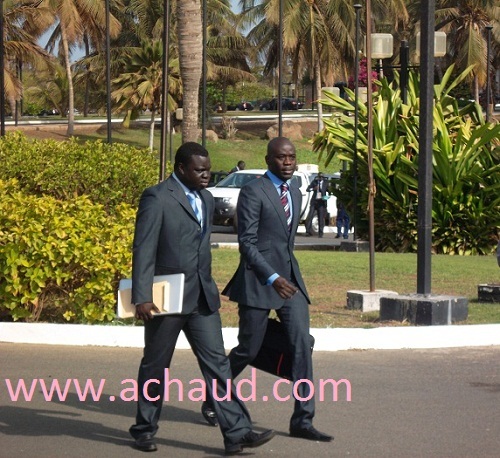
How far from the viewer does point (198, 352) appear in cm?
680

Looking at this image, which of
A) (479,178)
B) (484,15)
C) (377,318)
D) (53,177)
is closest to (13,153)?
(53,177)

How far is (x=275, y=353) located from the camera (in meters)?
7.29

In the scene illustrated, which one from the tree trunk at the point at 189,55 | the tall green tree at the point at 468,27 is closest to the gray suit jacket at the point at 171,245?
the tree trunk at the point at 189,55

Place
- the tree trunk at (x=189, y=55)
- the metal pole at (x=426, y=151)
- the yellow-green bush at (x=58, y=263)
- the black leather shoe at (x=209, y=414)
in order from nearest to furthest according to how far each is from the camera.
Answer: the black leather shoe at (x=209, y=414), the yellow-green bush at (x=58, y=263), the metal pole at (x=426, y=151), the tree trunk at (x=189, y=55)

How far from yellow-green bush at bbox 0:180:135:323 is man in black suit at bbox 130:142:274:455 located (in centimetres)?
447

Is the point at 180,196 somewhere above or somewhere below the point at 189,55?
below

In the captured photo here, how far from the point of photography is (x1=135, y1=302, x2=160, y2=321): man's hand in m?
6.60

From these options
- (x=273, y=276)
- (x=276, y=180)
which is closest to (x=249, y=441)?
(x=273, y=276)

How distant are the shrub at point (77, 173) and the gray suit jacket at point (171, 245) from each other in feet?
34.4

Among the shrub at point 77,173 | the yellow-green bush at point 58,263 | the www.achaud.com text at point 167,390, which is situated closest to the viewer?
the www.achaud.com text at point 167,390

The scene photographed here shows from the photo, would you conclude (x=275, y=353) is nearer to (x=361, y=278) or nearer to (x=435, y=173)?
(x=361, y=278)

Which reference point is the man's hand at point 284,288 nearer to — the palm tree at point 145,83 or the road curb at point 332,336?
the road curb at point 332,336

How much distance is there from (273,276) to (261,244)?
1.01 feet

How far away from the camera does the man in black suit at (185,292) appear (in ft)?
21.9
